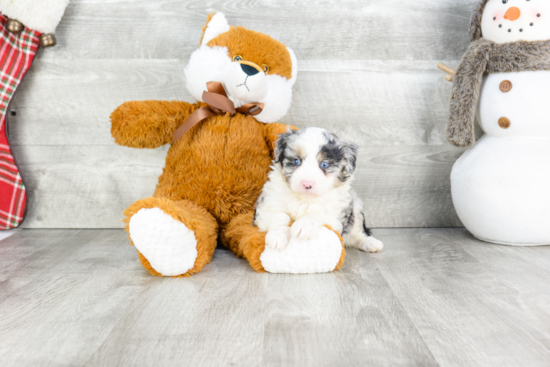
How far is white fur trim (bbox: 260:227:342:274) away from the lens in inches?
44.2

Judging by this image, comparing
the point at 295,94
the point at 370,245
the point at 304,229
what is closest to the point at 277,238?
the point at 304,229

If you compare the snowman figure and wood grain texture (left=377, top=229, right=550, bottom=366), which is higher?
the snowman figure

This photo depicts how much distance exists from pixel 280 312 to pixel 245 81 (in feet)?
2.16

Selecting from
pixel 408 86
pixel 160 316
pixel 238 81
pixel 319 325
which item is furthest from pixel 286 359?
pixel 408 86

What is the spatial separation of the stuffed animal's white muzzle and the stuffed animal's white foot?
0.43 m

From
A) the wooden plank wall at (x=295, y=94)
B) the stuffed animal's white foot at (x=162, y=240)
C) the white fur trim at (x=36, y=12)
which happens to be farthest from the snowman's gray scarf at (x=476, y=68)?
the white fur trim at (x=36, y=12)

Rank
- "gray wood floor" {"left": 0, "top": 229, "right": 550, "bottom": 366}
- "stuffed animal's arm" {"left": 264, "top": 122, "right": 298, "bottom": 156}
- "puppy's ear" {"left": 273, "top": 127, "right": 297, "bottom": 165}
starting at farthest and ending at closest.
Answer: "stuffed animal's arm" {"left": 264, "top": 122, "right": 298, "bottom": 156} < "puppy's ear" {"left": 273, "top": 127, "right": 297, "bottom": 165} < "gray wood floor" {"left": 0, "top": 229, "right": 550, "bottom": 366}

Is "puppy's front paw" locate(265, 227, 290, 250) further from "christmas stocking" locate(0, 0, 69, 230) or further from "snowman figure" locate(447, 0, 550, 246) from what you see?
"christmas stocking" locate(0, 0, 69, 230)

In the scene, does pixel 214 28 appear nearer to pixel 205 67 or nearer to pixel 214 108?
pixel 205 67

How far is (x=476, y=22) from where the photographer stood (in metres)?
1.45

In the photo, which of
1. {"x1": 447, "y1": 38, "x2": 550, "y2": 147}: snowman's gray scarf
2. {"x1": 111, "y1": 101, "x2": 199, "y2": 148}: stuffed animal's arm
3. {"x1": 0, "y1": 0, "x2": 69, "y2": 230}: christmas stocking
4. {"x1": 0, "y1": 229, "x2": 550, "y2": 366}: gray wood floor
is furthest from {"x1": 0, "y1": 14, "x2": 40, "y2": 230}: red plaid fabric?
{"x1": 447, "y1": 38, "x2": 550, "y2": 147}: snowman's gray scarf

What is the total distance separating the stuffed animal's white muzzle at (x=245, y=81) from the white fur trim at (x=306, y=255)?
449 mm

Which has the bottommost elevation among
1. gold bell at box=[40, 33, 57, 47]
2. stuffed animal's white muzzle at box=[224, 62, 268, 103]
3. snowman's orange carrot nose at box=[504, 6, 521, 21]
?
stuffed animal's white muzzle at box=[224, 62, 268, 103]

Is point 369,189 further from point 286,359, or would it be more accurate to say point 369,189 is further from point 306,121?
point 286,359
